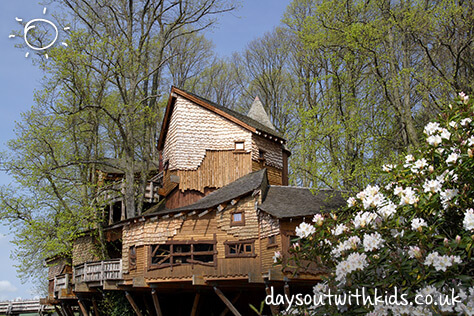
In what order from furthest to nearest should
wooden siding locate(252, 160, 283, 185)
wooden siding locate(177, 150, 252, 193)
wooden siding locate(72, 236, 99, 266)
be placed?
wooden siding locate(72, 236, 99, 266)
wooden siding locate(252, 160, 283, 185)
wooden siding locate(177, 150, 252, 193)

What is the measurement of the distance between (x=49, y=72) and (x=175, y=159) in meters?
7.60

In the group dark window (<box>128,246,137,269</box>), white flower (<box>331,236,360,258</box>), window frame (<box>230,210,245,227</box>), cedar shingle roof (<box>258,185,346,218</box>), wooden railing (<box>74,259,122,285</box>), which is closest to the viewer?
white flower (<box>331,236,360,258</box>)

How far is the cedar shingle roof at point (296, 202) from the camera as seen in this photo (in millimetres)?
18969

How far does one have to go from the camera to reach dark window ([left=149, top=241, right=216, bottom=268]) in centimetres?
1978

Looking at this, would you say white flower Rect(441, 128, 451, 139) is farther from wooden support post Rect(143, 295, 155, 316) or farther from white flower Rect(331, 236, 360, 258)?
wooden support post Rect(143, 295, 155, 316)

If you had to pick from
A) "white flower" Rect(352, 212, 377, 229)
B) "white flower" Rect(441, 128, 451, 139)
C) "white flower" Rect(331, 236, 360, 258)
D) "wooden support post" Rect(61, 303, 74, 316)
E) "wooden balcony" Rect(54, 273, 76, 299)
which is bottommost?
"wooden support post" Rect(61, 303, 74, 316)

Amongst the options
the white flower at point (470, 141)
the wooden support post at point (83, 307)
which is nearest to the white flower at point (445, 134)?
the white flower at point (470, 141)

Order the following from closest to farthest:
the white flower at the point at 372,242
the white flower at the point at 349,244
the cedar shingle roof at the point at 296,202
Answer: the white flower at the point at 372,242
the white flower at the point at 349,244
the cedar shingle roof at the point at 296,202

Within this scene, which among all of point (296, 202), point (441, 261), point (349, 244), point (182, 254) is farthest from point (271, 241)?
point (441, 261)

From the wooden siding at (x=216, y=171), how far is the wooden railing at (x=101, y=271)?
16.9ft

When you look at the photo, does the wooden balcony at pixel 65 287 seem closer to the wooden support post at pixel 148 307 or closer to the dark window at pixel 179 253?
the wooden support post at pixel 148 307

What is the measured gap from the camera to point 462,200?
19.5ft

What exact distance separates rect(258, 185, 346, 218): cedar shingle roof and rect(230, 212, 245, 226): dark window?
37.7 inches

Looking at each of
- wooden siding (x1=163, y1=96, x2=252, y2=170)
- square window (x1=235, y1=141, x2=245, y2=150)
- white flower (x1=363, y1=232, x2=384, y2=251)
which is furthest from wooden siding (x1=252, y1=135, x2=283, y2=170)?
white flower (x1=363, y1=232, x2=384, y2=251)
